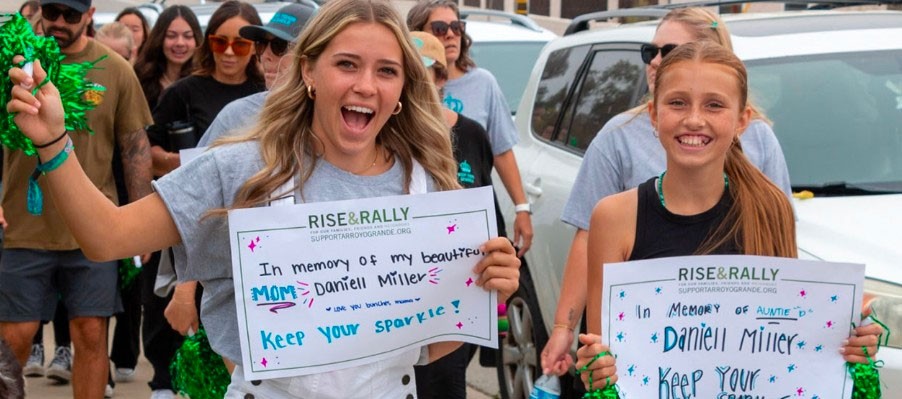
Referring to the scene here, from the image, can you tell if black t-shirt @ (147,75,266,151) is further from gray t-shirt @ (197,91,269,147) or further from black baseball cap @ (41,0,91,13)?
gray t-shirt @ (197,91,269,147)

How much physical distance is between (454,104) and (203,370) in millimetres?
3707

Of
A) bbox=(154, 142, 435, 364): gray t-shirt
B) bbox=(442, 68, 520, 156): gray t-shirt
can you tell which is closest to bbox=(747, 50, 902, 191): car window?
bbox=(442, 68, 520, 156): gray t-shirt

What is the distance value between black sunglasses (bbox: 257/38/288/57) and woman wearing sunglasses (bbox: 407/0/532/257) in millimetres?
1317

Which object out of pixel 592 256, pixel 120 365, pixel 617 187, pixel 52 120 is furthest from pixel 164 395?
pixel 52 120

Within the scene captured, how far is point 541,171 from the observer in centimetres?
718

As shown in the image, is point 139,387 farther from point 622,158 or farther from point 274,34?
point 622,158

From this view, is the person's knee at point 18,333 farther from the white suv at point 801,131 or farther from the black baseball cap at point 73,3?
the white suv at point 801,131

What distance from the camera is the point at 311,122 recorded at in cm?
357

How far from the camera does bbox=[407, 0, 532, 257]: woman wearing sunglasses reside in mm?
7152

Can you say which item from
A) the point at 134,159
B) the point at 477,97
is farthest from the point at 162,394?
the point at 477,97

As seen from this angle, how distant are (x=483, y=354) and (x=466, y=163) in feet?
3.93

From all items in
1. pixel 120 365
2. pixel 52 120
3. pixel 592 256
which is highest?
pixel 52 120

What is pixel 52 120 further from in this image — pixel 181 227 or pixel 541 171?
pixel 541 171

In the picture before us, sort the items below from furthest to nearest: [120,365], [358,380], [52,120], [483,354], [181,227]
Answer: [120,365] → [483,354] → [358,380] → [181,227] → [52,120]
